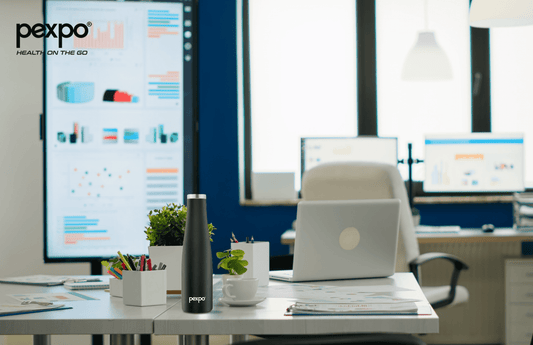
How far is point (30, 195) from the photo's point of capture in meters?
3.69

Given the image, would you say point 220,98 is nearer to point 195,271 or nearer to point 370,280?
point 370,280

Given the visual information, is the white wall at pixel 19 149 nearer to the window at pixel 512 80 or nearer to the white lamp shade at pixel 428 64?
the white lamp shade at pixel 428 64

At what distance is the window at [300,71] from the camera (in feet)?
13.7

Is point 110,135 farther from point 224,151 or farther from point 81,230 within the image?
point 224,151

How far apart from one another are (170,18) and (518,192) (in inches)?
102

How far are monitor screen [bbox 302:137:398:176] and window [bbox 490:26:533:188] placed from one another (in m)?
1.05

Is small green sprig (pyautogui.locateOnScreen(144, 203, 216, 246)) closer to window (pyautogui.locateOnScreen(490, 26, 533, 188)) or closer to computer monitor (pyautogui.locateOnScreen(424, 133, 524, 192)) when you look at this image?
computer monitor (pyautogui.locateOnScreen(424, 133, 524, 192))

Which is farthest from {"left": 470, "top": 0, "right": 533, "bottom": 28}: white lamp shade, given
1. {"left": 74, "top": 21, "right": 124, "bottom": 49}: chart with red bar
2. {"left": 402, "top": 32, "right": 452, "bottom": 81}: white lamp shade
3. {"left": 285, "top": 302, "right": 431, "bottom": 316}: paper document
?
{"left": 285, "top": 302, "right": 431, "bottom": 316}: paper document

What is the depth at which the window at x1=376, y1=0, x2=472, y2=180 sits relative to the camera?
412 centimetres

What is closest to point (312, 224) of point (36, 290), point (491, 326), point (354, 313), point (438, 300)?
point (354, 313)

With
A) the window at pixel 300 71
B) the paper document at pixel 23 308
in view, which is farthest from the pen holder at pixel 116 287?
the window at pixel 300 71

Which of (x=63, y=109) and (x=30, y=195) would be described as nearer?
(x=63, y=109)

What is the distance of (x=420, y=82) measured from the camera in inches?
163

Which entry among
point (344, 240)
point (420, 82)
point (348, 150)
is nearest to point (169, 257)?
point (344, 240)
